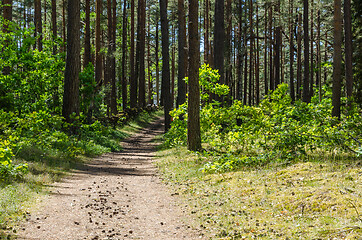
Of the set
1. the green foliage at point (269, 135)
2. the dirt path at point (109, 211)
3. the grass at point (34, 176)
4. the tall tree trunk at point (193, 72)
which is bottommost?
the dirt path at point (109, 211)

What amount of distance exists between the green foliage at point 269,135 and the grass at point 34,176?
4.17m

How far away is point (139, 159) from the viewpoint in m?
13.8

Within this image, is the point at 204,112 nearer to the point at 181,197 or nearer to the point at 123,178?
the point at 123,178

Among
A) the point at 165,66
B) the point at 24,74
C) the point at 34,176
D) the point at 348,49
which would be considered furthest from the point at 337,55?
the point at 24,74

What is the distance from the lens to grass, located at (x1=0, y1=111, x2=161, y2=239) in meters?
5.68

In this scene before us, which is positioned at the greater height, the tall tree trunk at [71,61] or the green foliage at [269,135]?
the tall tree trunk at [71,61]

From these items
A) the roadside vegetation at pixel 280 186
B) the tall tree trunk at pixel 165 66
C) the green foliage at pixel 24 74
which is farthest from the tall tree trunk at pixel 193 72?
the tall tree trunk at pixel 165 66

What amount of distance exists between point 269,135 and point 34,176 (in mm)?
6882

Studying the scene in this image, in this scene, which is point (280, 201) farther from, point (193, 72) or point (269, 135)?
point (193, 72)

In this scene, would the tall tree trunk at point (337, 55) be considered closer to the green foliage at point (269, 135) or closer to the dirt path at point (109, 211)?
the green foliage at point (269, 135)

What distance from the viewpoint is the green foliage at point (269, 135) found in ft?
28.2

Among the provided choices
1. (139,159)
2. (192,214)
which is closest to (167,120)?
(139,159)

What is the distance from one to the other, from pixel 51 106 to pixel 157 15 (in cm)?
2724

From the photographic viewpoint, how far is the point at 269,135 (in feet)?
31.8
